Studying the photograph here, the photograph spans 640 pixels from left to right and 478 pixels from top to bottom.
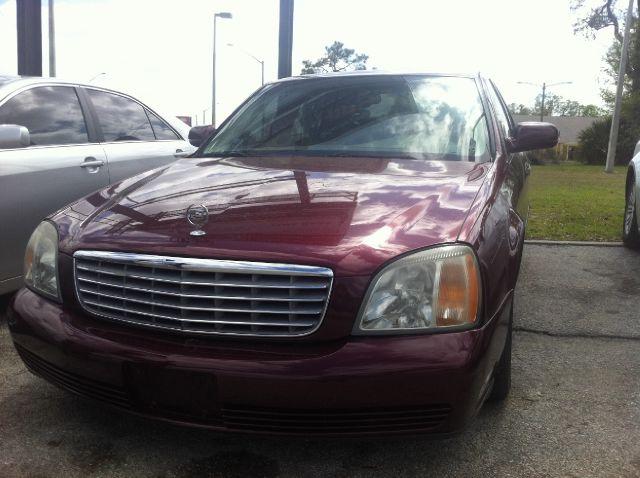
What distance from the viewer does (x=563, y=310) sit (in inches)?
174

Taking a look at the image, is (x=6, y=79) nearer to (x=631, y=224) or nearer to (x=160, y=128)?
(x=160, y=128)

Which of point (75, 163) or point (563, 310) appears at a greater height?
point (75, 163)

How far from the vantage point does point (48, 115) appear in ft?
14.6

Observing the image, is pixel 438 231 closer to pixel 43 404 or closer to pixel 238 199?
pixel 238 199

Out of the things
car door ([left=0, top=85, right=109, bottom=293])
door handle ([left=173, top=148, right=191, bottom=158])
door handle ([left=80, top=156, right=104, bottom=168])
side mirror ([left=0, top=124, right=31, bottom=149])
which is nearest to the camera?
side mirror ([left=0, top=124, right=31, bottom=149])

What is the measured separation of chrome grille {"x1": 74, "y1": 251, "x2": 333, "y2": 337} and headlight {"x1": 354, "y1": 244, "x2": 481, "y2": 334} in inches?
6.5

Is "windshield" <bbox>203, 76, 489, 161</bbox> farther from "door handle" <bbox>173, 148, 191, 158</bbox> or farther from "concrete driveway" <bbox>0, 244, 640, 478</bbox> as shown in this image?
"door handle" <bbox>173, 148, 191, 158</bbox>

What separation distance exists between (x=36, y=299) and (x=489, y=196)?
1.79m

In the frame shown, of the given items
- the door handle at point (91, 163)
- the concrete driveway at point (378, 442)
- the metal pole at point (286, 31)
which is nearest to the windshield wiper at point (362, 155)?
the concrete driveway at point (378, 442)

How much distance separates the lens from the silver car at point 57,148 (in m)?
3.88

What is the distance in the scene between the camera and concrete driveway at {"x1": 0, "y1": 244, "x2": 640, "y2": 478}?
233cm

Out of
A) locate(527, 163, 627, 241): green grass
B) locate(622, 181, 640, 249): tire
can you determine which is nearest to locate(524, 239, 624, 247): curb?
locate(622, 181, 640, 249): tire

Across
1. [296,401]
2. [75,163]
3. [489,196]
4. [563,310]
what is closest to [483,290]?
[489,196]

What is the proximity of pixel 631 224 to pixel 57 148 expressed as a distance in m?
5.20
